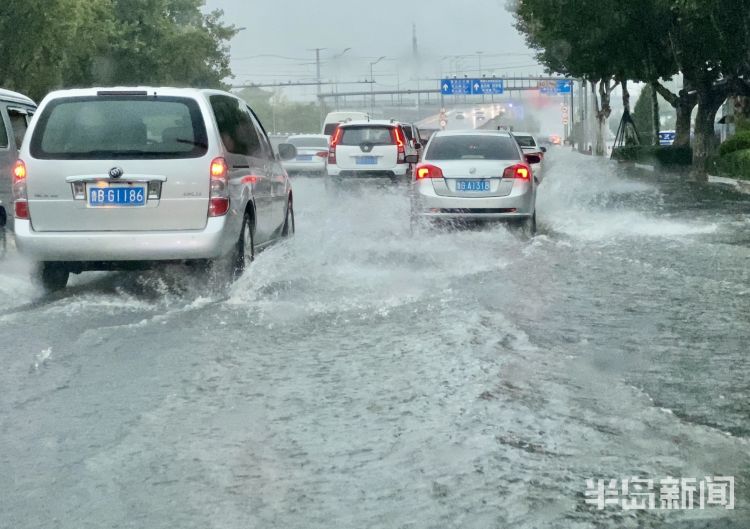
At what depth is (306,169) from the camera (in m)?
35.5

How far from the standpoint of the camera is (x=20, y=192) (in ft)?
32.1

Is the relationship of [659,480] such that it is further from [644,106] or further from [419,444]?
[644,106]

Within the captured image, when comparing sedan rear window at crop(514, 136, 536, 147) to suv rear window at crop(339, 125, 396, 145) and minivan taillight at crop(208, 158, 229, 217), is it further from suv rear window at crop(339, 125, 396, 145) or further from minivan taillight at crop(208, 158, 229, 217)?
minivan taillight at crop(208, 158, 229, 217)

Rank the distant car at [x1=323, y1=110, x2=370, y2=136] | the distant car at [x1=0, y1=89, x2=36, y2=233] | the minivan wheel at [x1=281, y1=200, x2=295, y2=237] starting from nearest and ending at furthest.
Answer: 1. the distant car at [x1=0, y1=89, x2=36, y2=233]
2. the minivan wheel at [x1=281, y1=200, x2=295, y2=237]
3. the distant car at [x1=323, y1=110, x2=370, y2=136]

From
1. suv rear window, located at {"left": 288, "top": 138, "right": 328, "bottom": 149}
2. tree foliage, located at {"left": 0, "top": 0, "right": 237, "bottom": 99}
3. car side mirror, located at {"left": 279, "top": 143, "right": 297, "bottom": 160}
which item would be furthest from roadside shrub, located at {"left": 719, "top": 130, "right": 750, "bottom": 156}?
car side mirror, located at {"left": 279, "top": 143, "right": 297, "bottom": 160}

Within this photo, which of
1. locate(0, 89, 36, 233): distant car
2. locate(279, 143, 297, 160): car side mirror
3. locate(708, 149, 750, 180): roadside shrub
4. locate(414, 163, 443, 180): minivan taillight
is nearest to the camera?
locate(0, 89, 36, 233): distant car

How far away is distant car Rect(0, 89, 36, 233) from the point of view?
12.1 metres

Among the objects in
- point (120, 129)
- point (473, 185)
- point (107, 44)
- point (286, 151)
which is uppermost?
point (107, 44)

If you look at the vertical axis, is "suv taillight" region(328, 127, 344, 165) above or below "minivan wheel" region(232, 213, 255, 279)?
above

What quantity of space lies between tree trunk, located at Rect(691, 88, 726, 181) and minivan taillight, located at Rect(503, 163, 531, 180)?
2008cm

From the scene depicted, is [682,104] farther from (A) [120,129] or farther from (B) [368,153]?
(A) [120,129]

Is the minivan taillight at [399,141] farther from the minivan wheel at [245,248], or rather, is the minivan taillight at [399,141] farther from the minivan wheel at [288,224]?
the minivan wheel at [245,248]

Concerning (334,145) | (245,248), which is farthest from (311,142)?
(245,248)

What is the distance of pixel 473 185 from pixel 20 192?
23.2 ft
